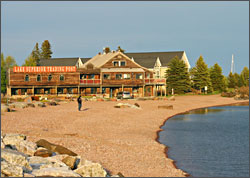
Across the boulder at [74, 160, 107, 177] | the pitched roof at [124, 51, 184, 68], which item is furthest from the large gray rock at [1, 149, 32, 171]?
the pitched roof at [124, 51, 184, 68]

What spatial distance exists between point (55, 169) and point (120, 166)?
5.81m

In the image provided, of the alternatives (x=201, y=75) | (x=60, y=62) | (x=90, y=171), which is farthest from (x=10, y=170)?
(x=60, y=62)

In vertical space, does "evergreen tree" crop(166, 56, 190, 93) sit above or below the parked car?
above

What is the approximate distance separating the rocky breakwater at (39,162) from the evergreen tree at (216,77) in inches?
3530

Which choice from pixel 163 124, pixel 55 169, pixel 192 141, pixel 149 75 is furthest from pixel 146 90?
pixel 55 169

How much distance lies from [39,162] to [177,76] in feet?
241

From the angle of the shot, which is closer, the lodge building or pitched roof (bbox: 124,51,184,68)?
the lodge building

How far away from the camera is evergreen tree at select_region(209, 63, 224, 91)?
338ft

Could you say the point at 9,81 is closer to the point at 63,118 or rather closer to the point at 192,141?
the point at 63,118

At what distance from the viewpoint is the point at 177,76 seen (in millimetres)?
86875

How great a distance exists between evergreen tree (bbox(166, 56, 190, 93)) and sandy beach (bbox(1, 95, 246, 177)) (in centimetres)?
4141

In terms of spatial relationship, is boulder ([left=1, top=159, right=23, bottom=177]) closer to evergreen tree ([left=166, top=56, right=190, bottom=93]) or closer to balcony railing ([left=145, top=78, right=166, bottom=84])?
balcony railing ([left=145, top=78, right=166, bottom=84])

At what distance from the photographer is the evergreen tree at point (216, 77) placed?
338 feet

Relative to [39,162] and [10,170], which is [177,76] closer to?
[39,162]
